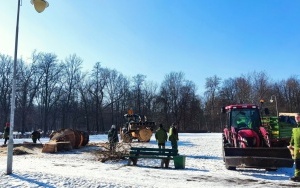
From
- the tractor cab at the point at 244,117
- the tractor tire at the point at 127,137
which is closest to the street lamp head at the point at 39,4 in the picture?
the tractor cab at the point at 244,117

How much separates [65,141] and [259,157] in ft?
47.2

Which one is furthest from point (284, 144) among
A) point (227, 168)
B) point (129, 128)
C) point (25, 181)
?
point (129, 128)

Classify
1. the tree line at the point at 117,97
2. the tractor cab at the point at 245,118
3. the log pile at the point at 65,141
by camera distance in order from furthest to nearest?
the tree line at the point at 117,97, the log pile at the point at 65,141, the tractor cab at the point at 245,118

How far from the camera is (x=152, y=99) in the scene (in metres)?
75.5

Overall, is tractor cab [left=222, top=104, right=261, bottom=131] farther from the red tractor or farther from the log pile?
the log pile

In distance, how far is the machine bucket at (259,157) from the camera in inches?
467

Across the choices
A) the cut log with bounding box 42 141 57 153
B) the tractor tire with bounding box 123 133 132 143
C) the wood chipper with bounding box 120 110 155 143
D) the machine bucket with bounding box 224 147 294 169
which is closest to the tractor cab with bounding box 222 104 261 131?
the machine bucket with bounding box 224 147 294 169

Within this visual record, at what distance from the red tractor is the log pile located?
1092cm

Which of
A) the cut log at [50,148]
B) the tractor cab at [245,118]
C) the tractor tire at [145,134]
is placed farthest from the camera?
the tractor tire at [145,134]

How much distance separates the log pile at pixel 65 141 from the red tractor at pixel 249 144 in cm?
1092

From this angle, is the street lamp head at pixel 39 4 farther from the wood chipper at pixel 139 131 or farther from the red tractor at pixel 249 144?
the wood chipper at pixel 139 131

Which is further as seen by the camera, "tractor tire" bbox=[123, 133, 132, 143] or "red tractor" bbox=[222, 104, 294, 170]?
"tractor tire" bbox=[123, 133, 132, 143]

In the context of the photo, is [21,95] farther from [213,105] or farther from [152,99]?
[213,105]

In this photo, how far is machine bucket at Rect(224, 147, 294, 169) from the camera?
38.9ft
